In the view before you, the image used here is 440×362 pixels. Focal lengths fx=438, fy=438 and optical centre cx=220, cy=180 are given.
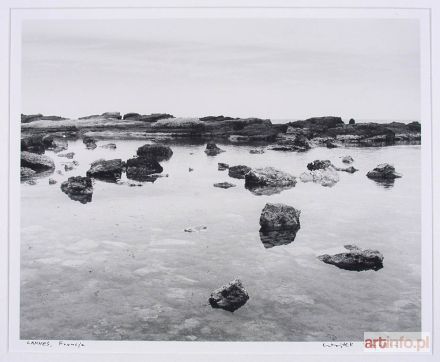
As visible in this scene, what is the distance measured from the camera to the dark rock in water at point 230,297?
3.11 meters

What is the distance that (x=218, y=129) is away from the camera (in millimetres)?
3619

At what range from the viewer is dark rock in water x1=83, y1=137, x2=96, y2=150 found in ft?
11.7

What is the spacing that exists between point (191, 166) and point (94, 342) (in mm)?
1606

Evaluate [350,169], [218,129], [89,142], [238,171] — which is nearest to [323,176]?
[350,169]

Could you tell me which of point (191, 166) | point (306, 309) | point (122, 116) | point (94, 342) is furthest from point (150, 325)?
point (122, 116)

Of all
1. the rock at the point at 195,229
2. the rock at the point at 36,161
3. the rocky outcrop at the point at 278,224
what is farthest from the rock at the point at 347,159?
the rock at the point at 36,161

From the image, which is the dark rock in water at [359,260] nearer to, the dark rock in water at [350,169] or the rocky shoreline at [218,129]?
the dark rock in water at [350,169]

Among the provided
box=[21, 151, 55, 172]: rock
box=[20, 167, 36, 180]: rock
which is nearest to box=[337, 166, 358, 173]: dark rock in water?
box=[21, 151, 55, 172]: rock

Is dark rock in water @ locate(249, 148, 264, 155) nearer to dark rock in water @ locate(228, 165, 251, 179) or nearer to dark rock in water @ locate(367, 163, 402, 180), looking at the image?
dark rock in water @ locate(228, 165, 251, 179)

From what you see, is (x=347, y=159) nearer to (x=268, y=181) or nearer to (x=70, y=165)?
(x=268, y=181)

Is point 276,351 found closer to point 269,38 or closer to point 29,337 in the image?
point 29,337

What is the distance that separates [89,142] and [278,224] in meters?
1.68

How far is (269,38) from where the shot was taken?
3.41 m

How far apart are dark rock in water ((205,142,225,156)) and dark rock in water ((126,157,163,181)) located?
17.1 inches
